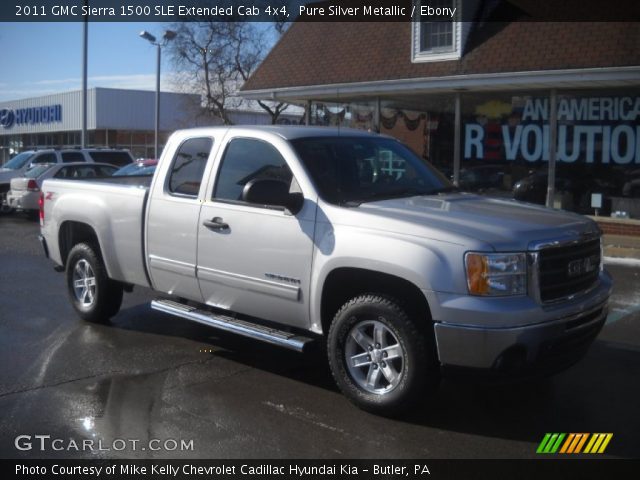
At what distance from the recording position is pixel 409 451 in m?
4.46

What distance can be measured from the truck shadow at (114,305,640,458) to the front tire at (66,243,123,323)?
42.4 inches

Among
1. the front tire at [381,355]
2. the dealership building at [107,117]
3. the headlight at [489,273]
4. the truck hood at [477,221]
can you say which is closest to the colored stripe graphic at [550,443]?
the front tire at [381,355]

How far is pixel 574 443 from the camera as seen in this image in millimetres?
4605

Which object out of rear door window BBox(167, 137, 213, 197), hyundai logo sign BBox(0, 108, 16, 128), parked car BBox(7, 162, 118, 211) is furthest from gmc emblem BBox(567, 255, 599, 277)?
hyundai logo sign BBox(0, 108, 16, 128)

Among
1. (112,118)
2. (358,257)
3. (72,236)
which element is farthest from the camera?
(112,118)

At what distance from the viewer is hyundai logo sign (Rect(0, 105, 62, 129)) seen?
45.8 m

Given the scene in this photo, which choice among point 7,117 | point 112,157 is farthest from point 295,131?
point 7,117

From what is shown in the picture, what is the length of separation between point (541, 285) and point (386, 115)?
12080mm

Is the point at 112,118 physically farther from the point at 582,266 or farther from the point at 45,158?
the point at 582,266

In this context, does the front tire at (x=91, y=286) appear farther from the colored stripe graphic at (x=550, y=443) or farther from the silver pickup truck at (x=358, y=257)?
the colored stripe graphic at (x=550, y=443)

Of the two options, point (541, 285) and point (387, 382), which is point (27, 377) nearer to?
point (387, 382)

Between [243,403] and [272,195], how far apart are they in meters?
1.52

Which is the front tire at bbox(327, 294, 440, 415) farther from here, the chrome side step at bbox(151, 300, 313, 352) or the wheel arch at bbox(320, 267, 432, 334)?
the chrome side step at bbox(151, 300, 313, 352)

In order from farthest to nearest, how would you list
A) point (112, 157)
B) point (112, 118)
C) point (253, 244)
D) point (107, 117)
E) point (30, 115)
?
1. point (30, 115)
2. point (112, 118)
3. point (107, 117)
4. point (112, 157)
5. point (253, 244)
